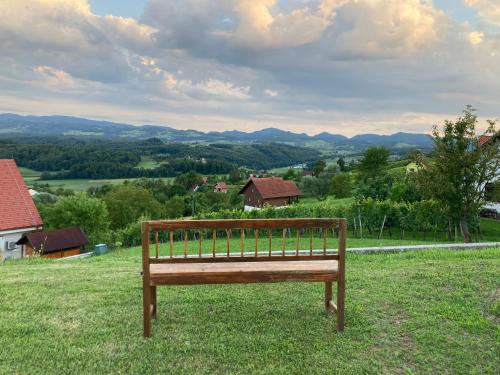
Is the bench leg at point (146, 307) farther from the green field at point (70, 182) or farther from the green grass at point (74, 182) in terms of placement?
the green grass at point (74, 182)

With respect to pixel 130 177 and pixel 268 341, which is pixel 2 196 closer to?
pixel 268 341

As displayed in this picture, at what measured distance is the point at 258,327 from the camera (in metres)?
4.68

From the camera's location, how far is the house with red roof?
80.3ft

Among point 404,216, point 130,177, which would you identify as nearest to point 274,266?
point 404,216

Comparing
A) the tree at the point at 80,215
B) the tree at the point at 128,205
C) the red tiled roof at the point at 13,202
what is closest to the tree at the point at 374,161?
the tree at the point at 128,205

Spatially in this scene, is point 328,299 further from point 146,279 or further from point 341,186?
point 341,186

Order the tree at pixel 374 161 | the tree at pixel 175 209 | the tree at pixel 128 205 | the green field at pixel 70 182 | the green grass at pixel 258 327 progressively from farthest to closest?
the green field at pixel 70 182 < the tree at pixel 175 209 < the tree at pixel 128 205 < the tree at pixel 374 161 < the green grass at pixel 258 327

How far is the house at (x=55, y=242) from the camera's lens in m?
25.1

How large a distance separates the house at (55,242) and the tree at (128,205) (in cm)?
2309

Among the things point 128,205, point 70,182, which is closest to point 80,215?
point 128,205

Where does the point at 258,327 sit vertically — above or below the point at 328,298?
below

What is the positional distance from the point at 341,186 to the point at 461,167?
4194cm

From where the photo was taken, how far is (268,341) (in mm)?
4320

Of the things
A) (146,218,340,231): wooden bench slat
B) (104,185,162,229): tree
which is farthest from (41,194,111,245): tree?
(146,218,340,231): wooden bench slat
